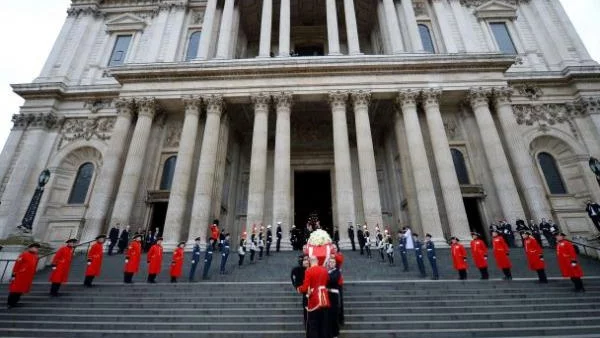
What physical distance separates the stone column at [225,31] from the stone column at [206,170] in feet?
13.7

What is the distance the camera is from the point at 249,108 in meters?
20.2

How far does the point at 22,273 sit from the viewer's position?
7.84 m

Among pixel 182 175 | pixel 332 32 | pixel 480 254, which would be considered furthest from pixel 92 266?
pixel 332 32

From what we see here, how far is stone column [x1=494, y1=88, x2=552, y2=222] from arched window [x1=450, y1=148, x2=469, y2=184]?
2.39m

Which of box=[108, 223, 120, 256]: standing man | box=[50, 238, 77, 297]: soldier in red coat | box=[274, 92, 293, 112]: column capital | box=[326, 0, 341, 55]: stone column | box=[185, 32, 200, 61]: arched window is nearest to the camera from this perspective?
box=[50, 238, 77, 297]: soldier in red coat

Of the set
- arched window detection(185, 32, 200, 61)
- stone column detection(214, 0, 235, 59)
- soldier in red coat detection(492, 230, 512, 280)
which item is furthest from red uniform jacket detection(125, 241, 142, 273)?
A: arched window detection(185, 32, 200, 61)

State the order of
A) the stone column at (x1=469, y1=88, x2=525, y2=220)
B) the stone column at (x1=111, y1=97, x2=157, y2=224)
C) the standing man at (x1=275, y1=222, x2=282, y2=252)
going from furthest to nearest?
the stone column at (x1=111, y1=97, x2=157, y2=224), the stone column at (x1=469, y1=88, x2=525, y2=220), the standing man at (x1=275, y1=222, x2=282, y2=252)

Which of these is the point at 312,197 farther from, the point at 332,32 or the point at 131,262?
the point at 131,262

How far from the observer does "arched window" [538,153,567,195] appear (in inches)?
722

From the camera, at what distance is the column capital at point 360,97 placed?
702 inches

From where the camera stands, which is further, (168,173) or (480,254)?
(168,173)

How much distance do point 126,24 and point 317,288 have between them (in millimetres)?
27646

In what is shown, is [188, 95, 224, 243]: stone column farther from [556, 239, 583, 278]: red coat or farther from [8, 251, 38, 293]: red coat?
[556, 239, 583, 278]: red coat

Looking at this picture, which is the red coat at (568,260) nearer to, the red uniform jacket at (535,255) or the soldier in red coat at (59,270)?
the red uniform jacket at (535,255)
